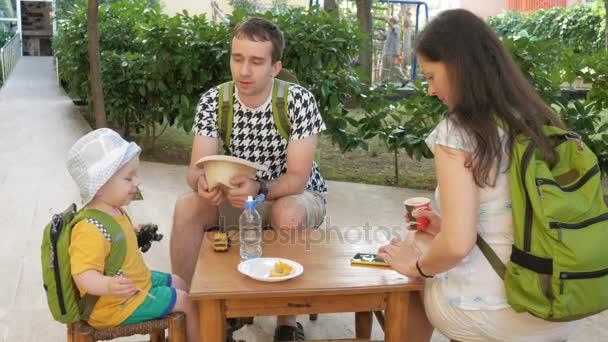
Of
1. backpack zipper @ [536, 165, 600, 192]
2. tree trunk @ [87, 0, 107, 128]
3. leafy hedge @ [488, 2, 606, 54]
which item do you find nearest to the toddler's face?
backpack zipper @ [536, 165, 600, 192]

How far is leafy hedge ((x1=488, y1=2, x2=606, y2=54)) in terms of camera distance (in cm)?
1806

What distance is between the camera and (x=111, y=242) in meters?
2.10

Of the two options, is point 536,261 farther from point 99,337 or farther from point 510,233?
point 99,337

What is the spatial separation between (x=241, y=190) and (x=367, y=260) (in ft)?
2.10

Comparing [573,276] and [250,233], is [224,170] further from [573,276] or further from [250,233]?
[573,276]

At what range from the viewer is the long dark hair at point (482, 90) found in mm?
1829

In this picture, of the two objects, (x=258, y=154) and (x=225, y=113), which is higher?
(x=225, y=113)

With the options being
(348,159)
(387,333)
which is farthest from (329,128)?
(387,333)

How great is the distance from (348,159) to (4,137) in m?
4.27

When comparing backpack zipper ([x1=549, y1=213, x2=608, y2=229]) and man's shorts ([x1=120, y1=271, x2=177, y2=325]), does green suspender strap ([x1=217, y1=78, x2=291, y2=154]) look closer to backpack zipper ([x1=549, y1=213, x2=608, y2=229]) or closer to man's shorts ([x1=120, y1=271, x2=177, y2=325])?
man's shorts ([x1=120, y1=271, x2=177, y2=325])

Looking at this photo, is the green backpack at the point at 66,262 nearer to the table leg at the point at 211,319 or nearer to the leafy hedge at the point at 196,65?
the table leg at the point at 211,319

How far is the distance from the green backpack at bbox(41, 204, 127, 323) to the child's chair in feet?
0.13

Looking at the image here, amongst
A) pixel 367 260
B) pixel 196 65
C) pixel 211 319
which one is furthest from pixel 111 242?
pixel 196 65

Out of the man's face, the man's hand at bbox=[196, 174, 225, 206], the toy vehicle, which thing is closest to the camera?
the toy vehicle
